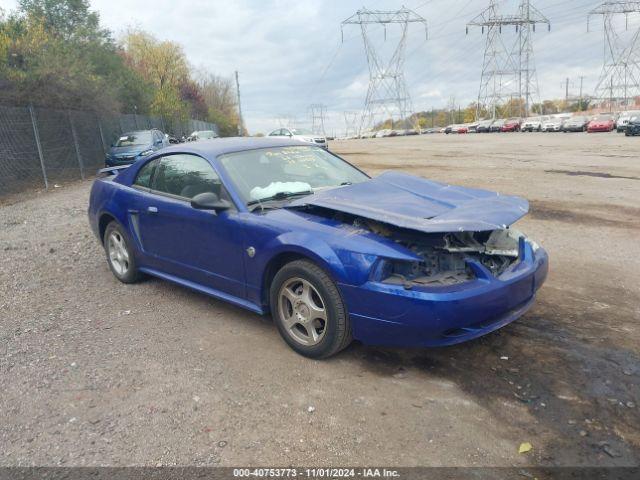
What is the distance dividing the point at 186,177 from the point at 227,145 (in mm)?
474

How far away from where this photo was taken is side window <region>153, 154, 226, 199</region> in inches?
169

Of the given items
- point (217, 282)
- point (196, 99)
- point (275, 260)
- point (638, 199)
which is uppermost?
point (196, 99)

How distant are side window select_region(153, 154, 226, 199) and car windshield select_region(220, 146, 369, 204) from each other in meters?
0.16

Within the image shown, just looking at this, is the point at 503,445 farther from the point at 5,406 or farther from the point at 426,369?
the point at 5,406

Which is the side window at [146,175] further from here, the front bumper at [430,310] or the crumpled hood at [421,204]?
the front bumper at [430,310]

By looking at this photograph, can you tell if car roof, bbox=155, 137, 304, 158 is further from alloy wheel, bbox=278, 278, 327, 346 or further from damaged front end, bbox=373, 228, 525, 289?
damaged front end, bbox=373, 228, 525, 289

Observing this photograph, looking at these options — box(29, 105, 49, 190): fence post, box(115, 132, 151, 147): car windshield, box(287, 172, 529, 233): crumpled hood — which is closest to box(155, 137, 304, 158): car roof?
box(287, 172, 529, 233): crumpled hood

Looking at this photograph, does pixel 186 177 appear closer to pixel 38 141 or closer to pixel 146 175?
pixel 146 175

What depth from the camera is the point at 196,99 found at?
58.0 metres

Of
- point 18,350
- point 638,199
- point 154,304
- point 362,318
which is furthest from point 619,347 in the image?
point 638,199

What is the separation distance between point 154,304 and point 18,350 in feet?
3.89

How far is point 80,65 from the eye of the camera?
19.9 m

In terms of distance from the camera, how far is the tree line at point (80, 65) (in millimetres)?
17344

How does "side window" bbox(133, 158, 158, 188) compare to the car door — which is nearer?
the car door
